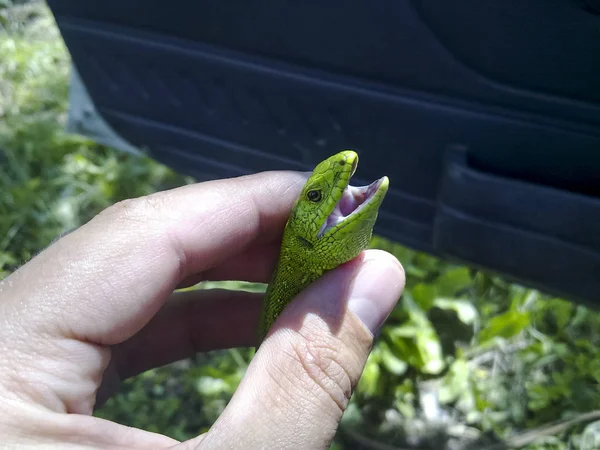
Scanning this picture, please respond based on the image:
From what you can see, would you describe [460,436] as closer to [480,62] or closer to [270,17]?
[480,62]

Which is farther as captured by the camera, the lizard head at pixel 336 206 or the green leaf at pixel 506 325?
the green leaf at pixel 506 325

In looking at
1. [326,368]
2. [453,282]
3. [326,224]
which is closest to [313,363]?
[326,368]

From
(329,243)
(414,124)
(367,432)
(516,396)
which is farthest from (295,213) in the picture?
(516,396)

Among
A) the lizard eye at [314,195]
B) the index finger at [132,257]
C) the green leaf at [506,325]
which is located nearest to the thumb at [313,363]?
the lizard eye at [314,195]

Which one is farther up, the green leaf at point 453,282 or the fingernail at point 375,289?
the fingernail at point 375,289

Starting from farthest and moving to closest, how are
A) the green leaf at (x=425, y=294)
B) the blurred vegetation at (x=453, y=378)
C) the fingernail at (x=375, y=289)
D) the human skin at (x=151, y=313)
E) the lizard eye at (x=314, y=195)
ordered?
the green leaf at (x=425, y=294) → the blurred vegetation at (x=453, y=378) → the lizard eye at (x=314, y=195) → the fingernail at (x=375, y=289) → the human skin at (x=151, y=313)

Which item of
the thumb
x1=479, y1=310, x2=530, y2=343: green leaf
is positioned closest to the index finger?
the thumb

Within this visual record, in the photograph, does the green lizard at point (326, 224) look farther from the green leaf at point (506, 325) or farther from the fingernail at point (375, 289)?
the green leaf at point (506, 325)
